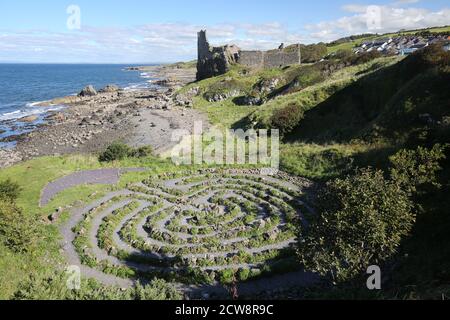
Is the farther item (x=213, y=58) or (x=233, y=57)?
(x=213, y=58)

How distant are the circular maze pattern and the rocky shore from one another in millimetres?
21190

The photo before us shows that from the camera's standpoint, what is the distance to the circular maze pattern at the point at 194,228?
68.2ft

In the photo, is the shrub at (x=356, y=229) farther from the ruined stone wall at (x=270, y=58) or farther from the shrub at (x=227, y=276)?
the ruined stone wall at (x=270, y=58)

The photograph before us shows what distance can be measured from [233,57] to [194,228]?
105 m

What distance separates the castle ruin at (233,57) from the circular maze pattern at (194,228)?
270 ft

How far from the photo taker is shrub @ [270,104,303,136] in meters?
51.3

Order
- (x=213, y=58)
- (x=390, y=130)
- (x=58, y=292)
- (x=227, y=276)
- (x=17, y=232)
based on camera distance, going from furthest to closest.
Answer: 1. (x=213, y=58)
2. (x=390, y=130)
3. (x=17, y=232)
4. (x=227, y=276)
5. (x=58, y=292)

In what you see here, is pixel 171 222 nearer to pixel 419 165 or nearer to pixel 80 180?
pixel 80 180

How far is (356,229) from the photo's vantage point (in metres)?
15.8

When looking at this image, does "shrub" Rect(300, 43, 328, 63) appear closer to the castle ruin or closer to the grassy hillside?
the castle ruin

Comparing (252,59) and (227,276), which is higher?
(252,59)

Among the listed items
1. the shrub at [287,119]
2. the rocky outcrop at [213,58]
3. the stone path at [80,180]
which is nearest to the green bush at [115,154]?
the stone path at [80,180]

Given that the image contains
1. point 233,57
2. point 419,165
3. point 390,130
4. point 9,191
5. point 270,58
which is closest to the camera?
point 419,165

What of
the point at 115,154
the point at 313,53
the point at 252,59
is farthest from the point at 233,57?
the point at 115,154
